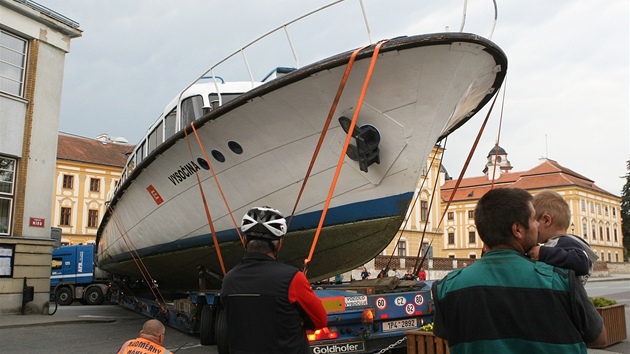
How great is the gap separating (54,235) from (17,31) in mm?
5430

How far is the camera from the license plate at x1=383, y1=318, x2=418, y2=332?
18.2 ft

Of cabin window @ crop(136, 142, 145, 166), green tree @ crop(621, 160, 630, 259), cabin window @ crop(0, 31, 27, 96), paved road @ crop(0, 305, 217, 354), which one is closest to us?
paved road @ crop(0, 305, 217, 354)

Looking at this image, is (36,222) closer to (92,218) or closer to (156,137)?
(156,137)

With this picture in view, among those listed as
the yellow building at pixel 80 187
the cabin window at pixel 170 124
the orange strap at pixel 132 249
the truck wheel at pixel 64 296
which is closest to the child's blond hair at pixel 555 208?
the cabin window at pixel 170 124

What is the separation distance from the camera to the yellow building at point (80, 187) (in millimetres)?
43938

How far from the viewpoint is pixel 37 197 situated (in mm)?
13039

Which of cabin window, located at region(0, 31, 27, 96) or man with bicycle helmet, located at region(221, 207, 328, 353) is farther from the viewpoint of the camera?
cabin window, located at region(0, 31, 27, 96)

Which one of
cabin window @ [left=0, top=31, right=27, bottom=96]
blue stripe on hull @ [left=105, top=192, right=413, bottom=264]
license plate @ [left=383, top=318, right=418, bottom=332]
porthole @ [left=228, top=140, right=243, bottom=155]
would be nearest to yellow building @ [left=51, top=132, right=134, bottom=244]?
cabin window @ [left=0, top=31, right=27, bottom=96]

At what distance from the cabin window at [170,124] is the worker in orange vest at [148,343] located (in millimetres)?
5072

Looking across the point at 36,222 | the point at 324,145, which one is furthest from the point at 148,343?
the point at 36,222

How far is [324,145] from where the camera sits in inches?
257

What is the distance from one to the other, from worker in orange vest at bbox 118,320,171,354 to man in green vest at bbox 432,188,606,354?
2.37 meters

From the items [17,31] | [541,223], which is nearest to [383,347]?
[541,223]

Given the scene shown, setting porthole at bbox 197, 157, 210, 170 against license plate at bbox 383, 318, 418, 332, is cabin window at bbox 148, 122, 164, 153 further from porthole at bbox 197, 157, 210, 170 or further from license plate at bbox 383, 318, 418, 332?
license plate at bbox 383, 318, 418, 332
